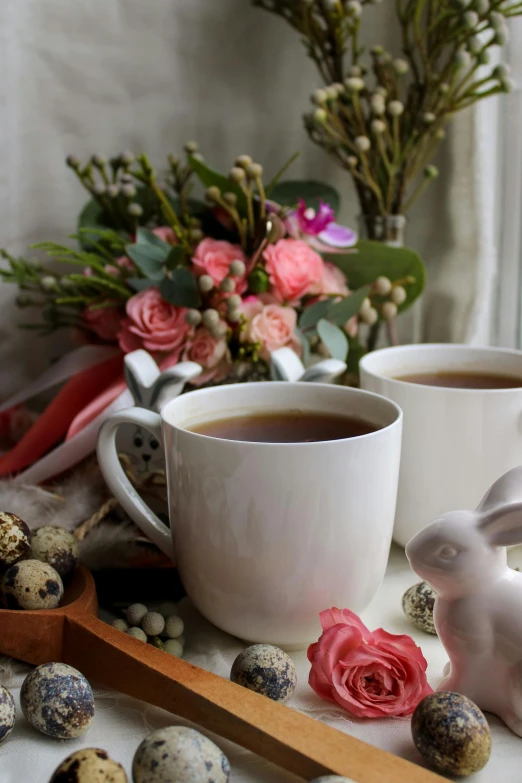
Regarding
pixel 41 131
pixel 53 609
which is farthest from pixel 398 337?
pixel 53 609

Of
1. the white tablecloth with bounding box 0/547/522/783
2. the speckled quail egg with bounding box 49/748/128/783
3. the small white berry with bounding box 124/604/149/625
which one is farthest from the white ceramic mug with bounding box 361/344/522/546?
the speckled quail egg with bounding box 49/748/128/783

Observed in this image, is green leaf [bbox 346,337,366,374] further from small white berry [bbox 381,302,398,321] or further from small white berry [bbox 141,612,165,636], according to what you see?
small white berry [bbox 141,612,165,636]

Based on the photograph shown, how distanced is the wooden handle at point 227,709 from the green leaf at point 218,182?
0.43 meters

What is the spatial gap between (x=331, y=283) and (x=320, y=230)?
50 mm

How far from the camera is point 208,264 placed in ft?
2.37

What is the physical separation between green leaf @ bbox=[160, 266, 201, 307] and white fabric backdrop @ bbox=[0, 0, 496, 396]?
0.28 meters

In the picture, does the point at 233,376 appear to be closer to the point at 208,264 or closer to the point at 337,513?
the point at 208,264

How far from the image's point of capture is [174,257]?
0.74 meters

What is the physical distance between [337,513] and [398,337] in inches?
19.8

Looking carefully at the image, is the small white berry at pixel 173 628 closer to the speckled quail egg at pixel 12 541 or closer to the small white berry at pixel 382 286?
the speckled quail egg at pixel 12 541

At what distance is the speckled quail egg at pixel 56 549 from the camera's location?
0.53 meters

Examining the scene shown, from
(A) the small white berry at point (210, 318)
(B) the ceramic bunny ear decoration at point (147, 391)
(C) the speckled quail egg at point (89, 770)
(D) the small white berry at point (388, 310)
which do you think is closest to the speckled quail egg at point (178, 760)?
(C) the speckled quail egg at point (89, 770)

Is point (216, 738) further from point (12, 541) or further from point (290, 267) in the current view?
point (290, 267)

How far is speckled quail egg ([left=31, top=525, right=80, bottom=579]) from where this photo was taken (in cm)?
53
